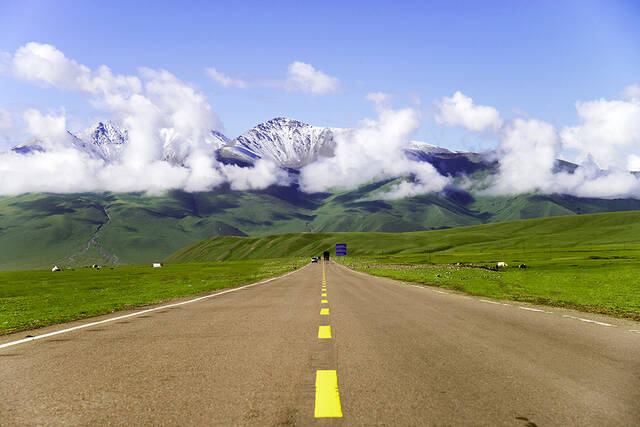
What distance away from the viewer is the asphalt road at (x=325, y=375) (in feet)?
17.3

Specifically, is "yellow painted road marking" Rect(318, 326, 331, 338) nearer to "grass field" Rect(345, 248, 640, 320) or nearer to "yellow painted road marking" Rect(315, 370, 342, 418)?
"yellow painted road marking" Rect(315, 370, 342, 418)

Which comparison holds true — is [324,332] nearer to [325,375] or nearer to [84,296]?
[325,375]

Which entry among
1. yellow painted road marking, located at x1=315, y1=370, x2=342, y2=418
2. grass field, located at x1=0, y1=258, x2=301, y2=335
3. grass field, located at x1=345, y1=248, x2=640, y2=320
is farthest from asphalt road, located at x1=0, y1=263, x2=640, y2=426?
grass field, located at x1=345, y1=248, x2=640, y2=320

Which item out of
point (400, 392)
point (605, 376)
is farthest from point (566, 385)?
point (400, 392)

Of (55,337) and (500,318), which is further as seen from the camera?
(500,318)

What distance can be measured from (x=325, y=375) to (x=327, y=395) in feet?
3.37

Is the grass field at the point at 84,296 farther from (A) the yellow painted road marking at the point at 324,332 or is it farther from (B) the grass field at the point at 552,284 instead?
(B) the grass field at the point at 552,284

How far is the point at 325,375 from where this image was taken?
273 inches

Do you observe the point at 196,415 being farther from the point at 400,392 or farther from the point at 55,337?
the point at 55,337

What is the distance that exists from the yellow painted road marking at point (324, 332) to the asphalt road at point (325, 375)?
8 cm

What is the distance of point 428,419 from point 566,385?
104 inches

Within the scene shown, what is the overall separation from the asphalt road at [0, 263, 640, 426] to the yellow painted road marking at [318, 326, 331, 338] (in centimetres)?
8

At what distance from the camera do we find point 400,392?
239 inches

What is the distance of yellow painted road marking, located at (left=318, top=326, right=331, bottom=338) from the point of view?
1069 cm
